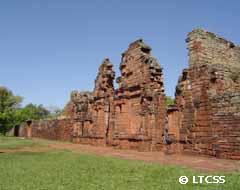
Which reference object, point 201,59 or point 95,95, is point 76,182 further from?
point 95,95

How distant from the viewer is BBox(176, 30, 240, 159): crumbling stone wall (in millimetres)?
13117

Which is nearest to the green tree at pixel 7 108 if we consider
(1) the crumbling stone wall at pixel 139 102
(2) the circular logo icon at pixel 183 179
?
(1) the crumbling stone wall at pixel 139 102

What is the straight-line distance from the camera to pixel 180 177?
307 inches

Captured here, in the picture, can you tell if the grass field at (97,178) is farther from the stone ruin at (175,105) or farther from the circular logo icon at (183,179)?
the stone ruin at (175,105)

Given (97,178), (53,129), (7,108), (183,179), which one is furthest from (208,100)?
(7,108)

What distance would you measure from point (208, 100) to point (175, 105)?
214cm

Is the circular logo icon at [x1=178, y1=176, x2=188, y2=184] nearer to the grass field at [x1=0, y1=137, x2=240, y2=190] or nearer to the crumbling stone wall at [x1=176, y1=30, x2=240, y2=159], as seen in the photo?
the grass field at [x1=0, y1=137, x2=240, y2=190]

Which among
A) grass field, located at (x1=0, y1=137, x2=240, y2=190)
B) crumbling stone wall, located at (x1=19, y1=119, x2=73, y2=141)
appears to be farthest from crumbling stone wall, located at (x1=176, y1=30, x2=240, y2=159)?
crumbling stone wall, located at (x1=19, y1=119, x2=73, y2=141)

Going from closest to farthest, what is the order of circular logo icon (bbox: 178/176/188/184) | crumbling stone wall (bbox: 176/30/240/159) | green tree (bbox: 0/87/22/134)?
circular logo icon (bbox: 178/176/188/184), crumbling stone wall (bbox: 176/30/240/159), green tree (bbox: 0/87/22/134)

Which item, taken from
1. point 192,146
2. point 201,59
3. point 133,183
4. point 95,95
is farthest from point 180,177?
point 95,95

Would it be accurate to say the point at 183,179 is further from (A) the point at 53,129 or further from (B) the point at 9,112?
(B) the point at 9,112

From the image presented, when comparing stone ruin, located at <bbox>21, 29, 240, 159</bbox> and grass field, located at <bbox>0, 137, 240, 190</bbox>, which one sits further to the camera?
stone ruin, located at <bbox>21, 29, 240, 159</bbox>

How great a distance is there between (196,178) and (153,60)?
1167 centimetres

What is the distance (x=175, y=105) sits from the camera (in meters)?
16.0
